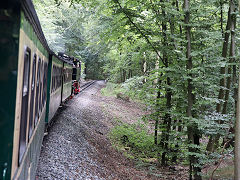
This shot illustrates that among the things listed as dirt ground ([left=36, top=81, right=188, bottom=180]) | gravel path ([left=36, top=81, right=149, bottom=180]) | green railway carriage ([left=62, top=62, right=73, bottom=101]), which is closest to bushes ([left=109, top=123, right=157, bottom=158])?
dirt ground ([left=36, top=81, right=188, bottom=180])

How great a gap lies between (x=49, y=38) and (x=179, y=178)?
17.6 meters

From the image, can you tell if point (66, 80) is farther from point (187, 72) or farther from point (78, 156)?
point (187, 72)

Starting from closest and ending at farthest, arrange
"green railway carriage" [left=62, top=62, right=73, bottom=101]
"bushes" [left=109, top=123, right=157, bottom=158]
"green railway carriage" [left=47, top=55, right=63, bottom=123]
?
1. "green railway carriage" [left=47, top=55, right=63, bottom=123]
2. "bushes" [left=109, top=123, right=157, bottom=158]
3. "green railway carriage" [left=62, top=62, right=73, bottom=101]

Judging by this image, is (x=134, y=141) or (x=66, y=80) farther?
(x=66, y=80)

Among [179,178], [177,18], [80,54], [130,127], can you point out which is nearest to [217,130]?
[179,178]

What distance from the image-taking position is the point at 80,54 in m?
45.0

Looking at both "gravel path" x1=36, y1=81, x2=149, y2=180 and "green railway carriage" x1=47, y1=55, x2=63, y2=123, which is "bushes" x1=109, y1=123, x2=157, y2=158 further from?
"green railway carriage" x1=47, y1=55, x2=63, y2=123

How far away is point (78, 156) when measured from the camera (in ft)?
25.3

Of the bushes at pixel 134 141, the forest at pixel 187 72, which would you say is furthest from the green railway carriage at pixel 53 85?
the bushes at pixel 134 141

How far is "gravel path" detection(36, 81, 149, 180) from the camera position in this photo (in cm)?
614

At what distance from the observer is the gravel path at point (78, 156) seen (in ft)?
20.1

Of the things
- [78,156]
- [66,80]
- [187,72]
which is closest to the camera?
[187,72]

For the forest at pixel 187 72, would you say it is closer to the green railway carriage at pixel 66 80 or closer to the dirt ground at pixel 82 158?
the dirt ground at pixel 82 158

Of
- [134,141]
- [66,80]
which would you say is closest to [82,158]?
[134,141]
